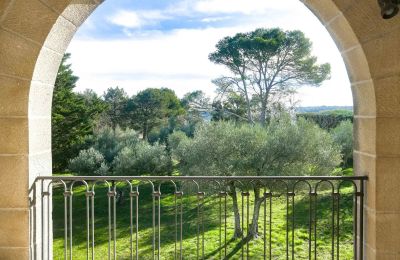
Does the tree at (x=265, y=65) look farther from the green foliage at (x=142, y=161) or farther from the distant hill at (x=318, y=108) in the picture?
the green foliage at (x=142, y=161)

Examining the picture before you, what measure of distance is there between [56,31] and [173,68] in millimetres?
22672

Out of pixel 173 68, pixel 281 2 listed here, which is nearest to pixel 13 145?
pixel 281 2

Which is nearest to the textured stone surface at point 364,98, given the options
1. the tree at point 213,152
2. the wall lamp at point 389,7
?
the wall lamp at point 389,7

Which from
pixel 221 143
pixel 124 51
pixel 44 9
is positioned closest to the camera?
pixel 44 9

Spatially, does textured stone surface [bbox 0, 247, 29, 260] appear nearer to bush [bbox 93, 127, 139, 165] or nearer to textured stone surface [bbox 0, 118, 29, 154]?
textured stone surface [bbox 0, 118, 29, 154]

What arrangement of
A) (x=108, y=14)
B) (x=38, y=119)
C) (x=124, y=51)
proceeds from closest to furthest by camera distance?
(x=38, y=119)
(x=124, y=51)
(x=108, y=14)

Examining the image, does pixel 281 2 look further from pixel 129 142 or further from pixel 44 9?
pixel 44 9

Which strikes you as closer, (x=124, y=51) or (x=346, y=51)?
(x=346, y=51)

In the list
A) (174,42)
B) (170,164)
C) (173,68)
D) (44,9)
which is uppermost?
(174,42)

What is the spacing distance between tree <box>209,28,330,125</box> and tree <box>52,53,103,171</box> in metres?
7.39

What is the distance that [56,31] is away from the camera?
2350mm

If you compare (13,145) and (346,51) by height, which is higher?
(346,51)

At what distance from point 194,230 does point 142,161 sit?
4.09 meters

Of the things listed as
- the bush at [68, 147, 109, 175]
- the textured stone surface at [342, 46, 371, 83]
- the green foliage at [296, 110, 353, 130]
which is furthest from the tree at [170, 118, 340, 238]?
the textured stone surface at [342, 46, 371, 83]
